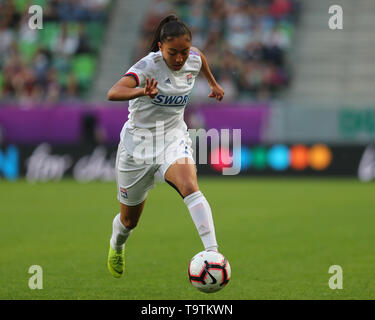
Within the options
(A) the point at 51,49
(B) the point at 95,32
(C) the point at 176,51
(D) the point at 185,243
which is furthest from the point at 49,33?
(C) the point at 176,51

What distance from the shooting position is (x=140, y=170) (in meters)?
6.61

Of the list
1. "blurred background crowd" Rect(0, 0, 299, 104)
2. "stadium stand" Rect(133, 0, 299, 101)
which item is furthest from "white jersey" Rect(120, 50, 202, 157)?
"blurred background crowd" Rect(0, 0, 299, 104)

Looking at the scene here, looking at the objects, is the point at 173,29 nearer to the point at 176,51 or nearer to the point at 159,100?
the point at 176,51

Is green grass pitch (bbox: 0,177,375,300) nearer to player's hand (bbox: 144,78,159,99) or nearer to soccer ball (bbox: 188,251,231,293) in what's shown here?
soccer ball (bbox: 188,251,231,293)

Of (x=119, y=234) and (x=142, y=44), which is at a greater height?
(x=142, y=44)

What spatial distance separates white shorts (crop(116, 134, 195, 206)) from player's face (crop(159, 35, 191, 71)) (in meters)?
0.66

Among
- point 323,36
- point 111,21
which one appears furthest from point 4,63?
point 323,36

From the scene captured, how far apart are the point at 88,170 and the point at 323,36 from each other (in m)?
8.27

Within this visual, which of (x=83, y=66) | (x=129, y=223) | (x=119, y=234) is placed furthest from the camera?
(x=83, y=66)

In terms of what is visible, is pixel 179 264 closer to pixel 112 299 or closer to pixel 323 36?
pixel 112 299

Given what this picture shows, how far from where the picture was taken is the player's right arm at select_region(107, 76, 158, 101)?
18.9 ft

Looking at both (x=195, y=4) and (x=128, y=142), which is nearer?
(x=128, y=142)

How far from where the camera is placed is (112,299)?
6066 millimetres

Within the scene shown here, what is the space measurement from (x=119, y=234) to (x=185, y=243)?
2461 mm
